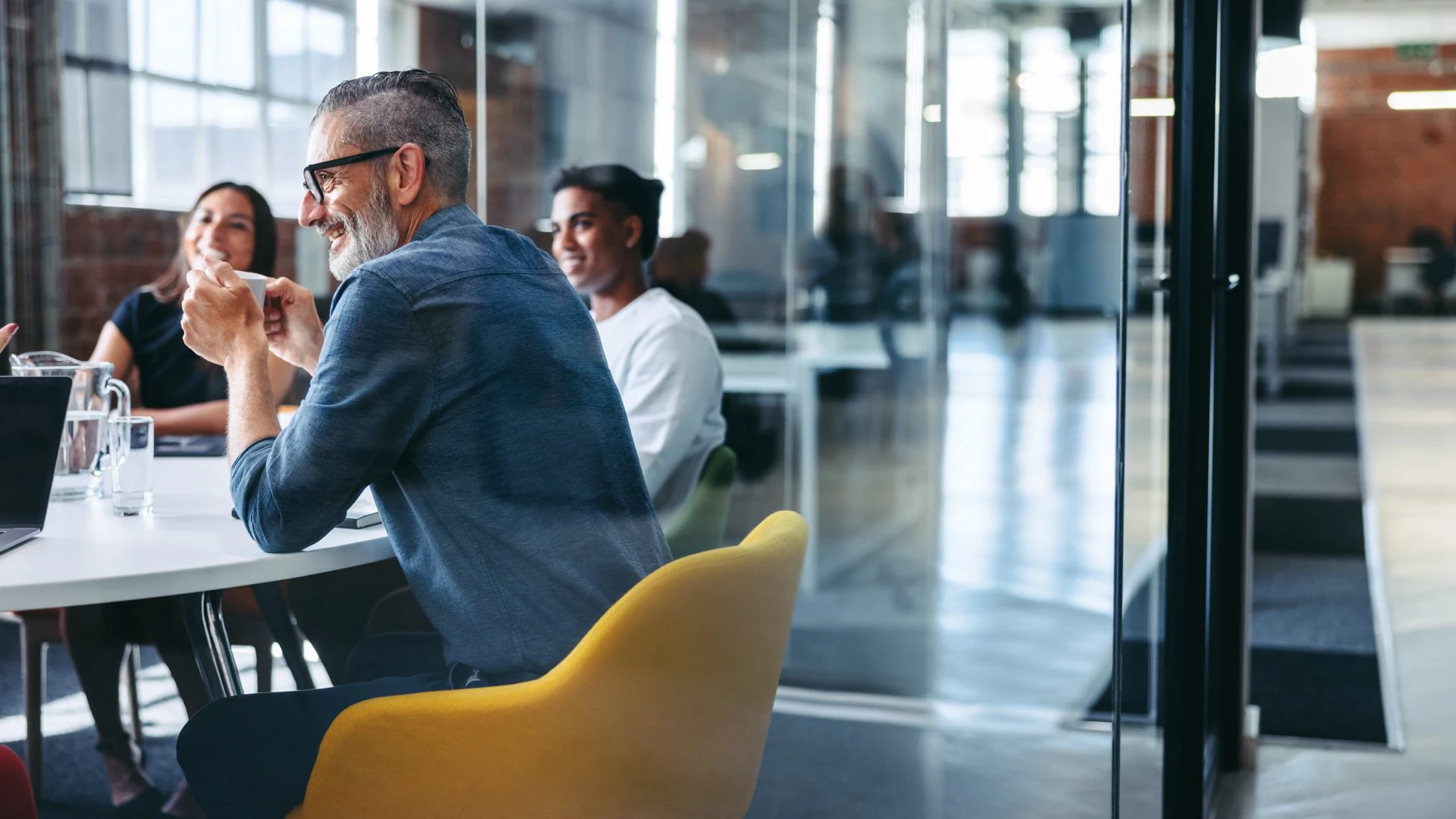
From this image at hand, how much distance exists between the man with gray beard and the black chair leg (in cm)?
17

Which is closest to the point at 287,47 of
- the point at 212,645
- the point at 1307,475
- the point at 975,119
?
the point at 212,645

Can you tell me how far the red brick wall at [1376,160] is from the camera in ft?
68.1

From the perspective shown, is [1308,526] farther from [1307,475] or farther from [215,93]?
[215,93]

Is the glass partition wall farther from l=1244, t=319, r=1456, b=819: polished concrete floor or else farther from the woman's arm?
the woman's arm

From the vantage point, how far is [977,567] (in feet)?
13.5

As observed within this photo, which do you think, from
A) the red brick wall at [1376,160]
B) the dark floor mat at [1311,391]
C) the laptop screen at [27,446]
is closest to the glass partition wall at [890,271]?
the laptop screen at [27,446]

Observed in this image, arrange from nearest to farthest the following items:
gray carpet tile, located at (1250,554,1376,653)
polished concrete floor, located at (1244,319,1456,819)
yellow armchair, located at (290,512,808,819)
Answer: yellow armchair, located at (290,512,808,819) < polished concrete floor, located at (1244,319,1456,819) < gray carpet tile, located at (1250,554,1376,653)

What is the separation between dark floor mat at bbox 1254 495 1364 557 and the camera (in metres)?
5.64

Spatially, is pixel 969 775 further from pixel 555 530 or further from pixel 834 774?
pixel 555 530

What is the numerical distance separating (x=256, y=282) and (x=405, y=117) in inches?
11.1

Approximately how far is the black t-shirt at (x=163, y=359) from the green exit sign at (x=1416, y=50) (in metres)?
19.1

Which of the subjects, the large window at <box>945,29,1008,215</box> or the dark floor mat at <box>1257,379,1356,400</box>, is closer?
the large window at <box>945,29,1008,215</box>

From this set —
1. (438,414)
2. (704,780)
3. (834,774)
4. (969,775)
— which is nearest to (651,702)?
(704,780)

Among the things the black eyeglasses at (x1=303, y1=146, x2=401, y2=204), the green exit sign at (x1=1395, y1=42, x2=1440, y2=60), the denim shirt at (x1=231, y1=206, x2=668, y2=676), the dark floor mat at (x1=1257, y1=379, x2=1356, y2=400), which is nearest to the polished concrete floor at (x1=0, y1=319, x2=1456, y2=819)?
the denim shirt at (x1=231, y1=206, x2=668, y2=676)
